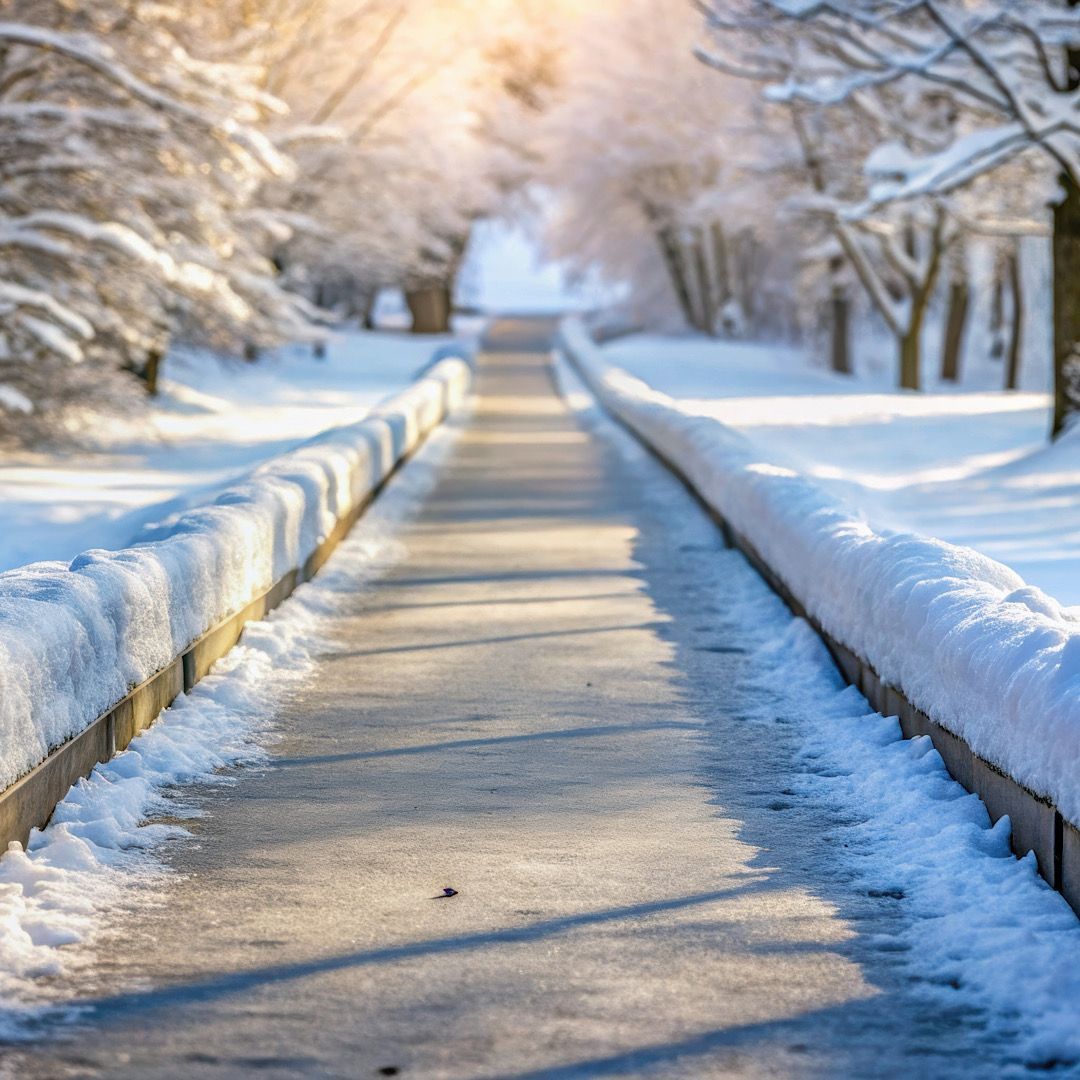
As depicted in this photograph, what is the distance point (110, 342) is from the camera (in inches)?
872

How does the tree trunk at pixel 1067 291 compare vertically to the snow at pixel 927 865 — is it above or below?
above

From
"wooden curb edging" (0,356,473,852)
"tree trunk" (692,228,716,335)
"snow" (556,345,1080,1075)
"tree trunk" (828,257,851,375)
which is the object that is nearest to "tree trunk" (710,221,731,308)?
"tree trunk" (692,228,716,335)

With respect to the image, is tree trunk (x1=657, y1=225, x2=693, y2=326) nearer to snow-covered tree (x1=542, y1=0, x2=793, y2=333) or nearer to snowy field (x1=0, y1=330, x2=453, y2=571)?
snow-covered tree (x1=542, y1=0, x2=793, y2=333)

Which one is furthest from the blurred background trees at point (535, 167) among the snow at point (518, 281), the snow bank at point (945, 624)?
the snow bank at point (945, 624)

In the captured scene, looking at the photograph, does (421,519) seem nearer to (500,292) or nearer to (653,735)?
(653,735)

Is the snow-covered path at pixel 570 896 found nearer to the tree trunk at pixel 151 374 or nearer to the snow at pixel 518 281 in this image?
the tree trunk at pixel 151 374

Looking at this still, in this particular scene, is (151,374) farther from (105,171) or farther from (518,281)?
(518,281)

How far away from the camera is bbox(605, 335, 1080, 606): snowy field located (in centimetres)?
1396

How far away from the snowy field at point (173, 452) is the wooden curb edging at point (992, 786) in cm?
631

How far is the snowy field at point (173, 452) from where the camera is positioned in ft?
49.2

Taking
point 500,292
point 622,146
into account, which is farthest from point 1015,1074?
point 500,292

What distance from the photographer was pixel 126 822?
6023 mm

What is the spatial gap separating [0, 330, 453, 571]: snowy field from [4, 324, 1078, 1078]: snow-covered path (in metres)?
5.39

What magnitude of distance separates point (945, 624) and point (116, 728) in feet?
10.3
